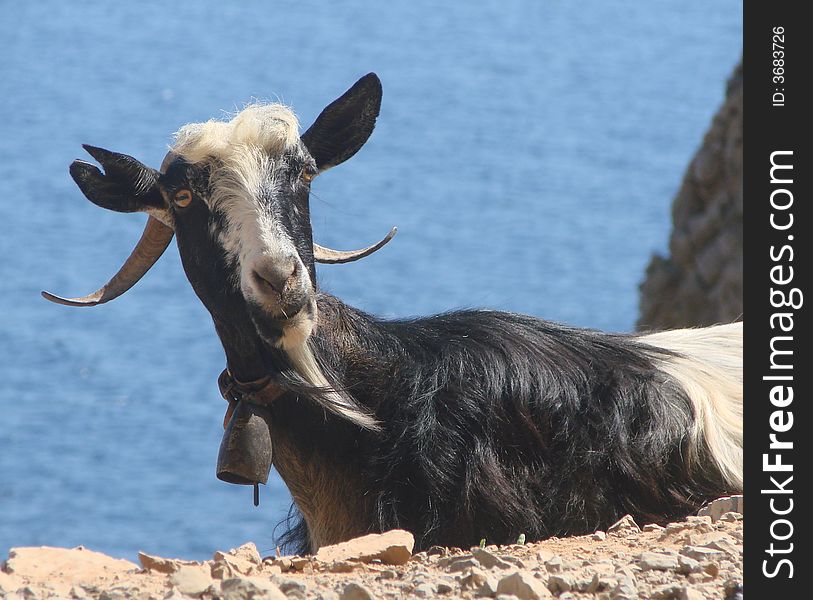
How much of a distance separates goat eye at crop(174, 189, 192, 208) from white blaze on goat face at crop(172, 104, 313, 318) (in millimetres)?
86

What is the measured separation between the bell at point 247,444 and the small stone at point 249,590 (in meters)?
1.25

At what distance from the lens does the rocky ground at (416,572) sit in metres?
2.76

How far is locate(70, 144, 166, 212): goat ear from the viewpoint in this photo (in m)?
4.06

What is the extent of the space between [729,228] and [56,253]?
752 centimetres

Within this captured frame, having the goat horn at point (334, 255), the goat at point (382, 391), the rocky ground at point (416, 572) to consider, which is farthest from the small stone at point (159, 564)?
the goat horn at point (334, 255)

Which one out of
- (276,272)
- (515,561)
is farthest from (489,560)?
(276,272)

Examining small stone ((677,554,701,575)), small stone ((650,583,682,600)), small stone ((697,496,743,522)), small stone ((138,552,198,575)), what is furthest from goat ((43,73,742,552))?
small stone ((650,583,682,600))

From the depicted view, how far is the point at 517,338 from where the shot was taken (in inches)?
172

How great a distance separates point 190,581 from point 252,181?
1459 millimetres

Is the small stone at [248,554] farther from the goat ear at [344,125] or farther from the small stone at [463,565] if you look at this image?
the goat ear at [344,125]

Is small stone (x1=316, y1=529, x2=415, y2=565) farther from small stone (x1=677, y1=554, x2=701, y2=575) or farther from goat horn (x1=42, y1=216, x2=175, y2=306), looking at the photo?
goat horn (x1=42, y1=216, x2=175, y2=306)
